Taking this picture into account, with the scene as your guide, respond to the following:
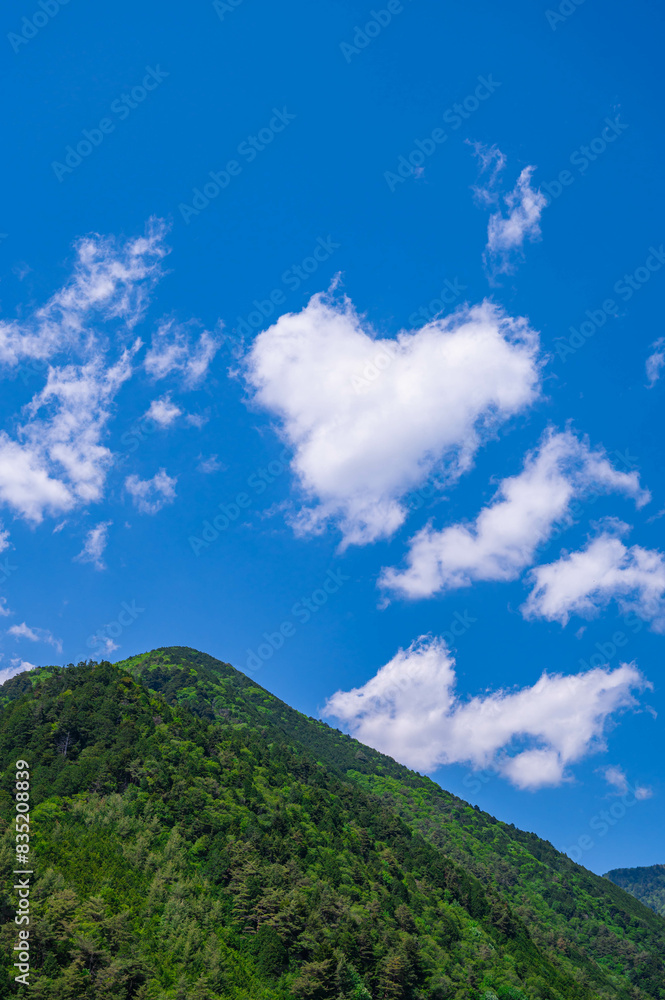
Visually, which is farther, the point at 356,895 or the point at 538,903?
the point at 538,903

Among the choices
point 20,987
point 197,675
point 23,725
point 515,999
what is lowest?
point 515,999

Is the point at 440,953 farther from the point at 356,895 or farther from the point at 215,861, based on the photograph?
the point at 215,861

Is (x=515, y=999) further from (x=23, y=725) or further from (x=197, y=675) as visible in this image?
(x=197, y=675)

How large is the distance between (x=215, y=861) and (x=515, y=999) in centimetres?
3920

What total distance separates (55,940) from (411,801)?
136 metres

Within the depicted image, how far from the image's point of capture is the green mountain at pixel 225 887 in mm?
52344

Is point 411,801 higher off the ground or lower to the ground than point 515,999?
higher

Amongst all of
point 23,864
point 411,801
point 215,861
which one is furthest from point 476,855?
point 23,864

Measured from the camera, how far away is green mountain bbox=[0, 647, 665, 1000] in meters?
52.3

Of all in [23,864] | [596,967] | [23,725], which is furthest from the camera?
[596,967]

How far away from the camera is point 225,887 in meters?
67.6

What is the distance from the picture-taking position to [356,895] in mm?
75938

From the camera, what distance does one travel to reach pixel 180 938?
5559 centimetres

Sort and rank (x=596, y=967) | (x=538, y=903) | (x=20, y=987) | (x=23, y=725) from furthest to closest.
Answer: (x=538, y=903) → (x=596, y=967) → (x=23, y=725) → (x=20, y=987)
